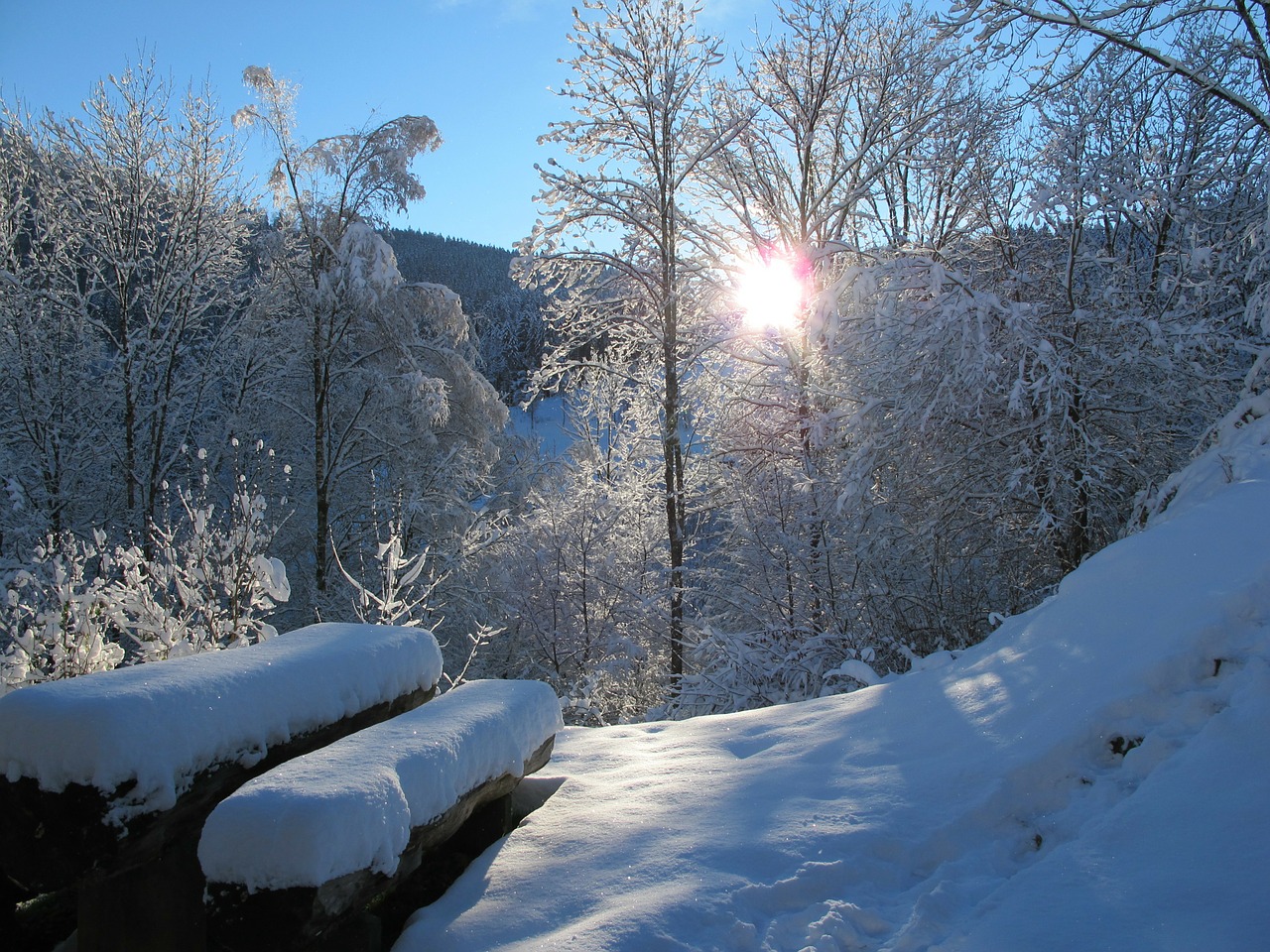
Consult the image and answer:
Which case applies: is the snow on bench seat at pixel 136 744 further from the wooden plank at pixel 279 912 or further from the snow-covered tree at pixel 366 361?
the snow-covered tree at pixel 366 361

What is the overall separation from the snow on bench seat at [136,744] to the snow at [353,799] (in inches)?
8.9

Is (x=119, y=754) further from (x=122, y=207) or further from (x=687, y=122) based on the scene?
(x=122, y=207)

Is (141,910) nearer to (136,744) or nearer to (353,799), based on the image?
(136,744)

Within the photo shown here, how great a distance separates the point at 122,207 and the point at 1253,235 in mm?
15657

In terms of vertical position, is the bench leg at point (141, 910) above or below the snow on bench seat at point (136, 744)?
below

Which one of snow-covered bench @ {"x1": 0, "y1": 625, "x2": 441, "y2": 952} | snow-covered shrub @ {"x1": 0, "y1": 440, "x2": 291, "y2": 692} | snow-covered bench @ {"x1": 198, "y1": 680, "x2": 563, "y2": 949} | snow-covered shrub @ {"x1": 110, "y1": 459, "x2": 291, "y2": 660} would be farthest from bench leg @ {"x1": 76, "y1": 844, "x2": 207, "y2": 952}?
snow-covered shrub @ {"x1": 110, "y1": 459, "x2": 291, "y2": 660}

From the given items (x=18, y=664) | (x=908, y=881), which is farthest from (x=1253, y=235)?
(x=18, y=664)

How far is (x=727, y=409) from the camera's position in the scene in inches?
450

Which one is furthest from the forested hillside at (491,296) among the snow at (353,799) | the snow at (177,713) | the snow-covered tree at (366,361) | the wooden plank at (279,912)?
the wooden plank at (279,912)

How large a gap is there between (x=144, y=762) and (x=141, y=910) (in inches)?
25.2

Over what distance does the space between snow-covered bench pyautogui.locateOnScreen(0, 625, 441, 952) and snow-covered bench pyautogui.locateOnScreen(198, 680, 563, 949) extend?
0.78 feet

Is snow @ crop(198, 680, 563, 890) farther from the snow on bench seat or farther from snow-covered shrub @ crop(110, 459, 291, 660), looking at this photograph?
snow-covered shrub @ crop(110, 459, 291, 660)

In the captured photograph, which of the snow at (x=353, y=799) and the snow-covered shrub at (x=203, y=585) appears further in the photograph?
the snow-covered shrub at (x=203, y=585)

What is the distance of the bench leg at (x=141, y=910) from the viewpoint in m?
2.46
